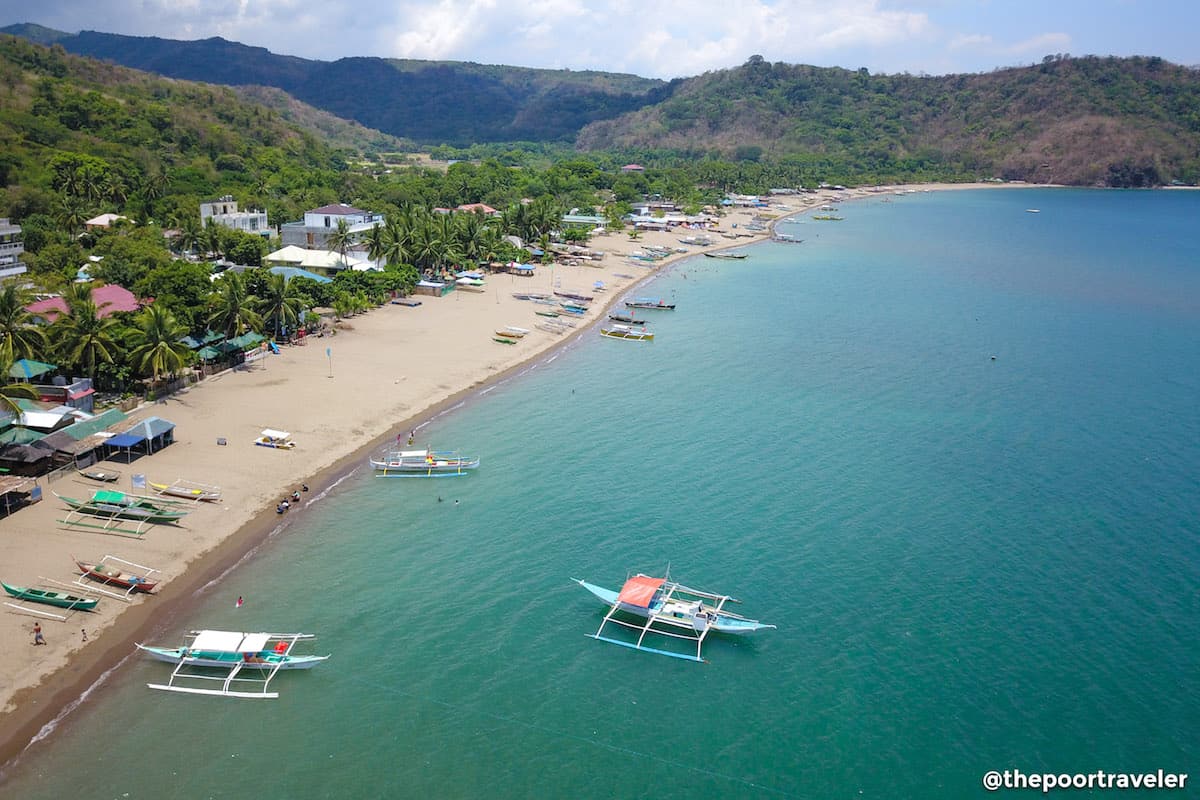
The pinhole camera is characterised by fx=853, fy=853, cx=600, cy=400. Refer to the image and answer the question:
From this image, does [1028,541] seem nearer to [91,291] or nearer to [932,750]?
[932,750]

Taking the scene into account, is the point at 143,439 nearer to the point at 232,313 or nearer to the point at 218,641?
the point at 232,313

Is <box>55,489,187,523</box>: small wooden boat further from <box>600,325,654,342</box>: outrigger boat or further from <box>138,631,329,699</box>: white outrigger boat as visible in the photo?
<box>600,325,654,342</box>: outrigger boat

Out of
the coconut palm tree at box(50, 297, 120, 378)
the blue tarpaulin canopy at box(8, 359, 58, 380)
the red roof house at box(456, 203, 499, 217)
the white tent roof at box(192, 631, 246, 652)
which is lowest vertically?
the white tent roof at box(192, 631, 246, 652)

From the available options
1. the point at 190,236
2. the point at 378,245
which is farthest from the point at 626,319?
the point at 190,236

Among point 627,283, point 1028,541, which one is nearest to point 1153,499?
point 1028,541

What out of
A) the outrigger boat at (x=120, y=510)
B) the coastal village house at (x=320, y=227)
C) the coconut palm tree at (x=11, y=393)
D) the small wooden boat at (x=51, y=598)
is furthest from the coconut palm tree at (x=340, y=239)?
the small wooden boat at (x=51, y=598)

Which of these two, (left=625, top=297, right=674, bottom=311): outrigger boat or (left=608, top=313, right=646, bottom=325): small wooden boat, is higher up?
(left=625, top=297, right=674, bottom=311): outrigger boat

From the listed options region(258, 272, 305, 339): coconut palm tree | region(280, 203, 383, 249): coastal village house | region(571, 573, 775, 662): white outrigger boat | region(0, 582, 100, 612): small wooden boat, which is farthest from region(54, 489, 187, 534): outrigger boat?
region(280, 203, 383, 249): coastal village house

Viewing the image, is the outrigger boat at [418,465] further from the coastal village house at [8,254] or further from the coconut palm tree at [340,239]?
the coconut palm tree at [340,239]
